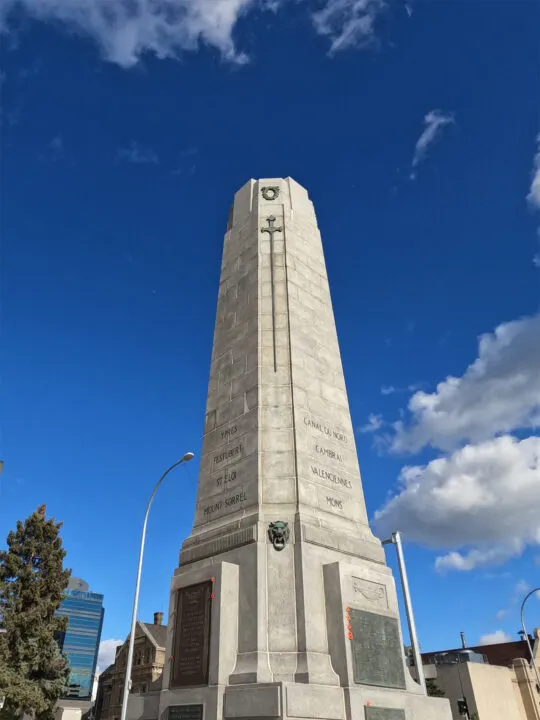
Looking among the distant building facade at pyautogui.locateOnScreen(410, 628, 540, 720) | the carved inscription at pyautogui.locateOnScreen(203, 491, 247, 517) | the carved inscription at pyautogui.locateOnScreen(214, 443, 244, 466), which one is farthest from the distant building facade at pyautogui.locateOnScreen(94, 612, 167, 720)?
the carved inscription at pyautogui.locateOnScreen(214, 443, 244, 466)

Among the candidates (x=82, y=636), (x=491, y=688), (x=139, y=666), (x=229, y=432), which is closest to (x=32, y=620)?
(x=229, y=432)

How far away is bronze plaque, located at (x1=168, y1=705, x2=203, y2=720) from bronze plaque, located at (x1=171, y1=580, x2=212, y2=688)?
1.27 ft

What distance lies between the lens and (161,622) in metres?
67.7

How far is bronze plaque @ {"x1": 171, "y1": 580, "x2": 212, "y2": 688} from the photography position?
1063 centimetres

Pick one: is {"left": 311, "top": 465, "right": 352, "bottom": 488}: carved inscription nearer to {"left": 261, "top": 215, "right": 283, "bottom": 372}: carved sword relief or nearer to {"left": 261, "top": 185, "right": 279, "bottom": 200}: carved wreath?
{"left": 261, "top": 215, "right": 283, "bottom": 372}: carved sword relief

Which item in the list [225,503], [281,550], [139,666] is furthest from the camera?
[139,666]

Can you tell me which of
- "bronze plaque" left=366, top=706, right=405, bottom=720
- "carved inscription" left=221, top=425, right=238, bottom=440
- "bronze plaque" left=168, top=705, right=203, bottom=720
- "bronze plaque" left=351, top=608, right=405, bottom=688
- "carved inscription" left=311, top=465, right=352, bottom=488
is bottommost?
"bronze plaque" left=366, top=706, right=405, bottom=720

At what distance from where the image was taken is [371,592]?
11.6 m

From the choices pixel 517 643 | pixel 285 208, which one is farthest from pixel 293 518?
pixel 517 643

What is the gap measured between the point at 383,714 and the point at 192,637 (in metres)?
3.92

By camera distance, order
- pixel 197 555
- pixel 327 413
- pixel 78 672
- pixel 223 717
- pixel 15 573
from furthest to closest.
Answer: pixel 78 672 → pixel 15 573 → pixel 327 413 → pixel 197 555 → pixel 223 717

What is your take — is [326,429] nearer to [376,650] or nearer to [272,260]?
[376,650]

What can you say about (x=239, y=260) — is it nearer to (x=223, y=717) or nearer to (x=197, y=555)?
(x=197, y=555)

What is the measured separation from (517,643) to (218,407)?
192 feet
